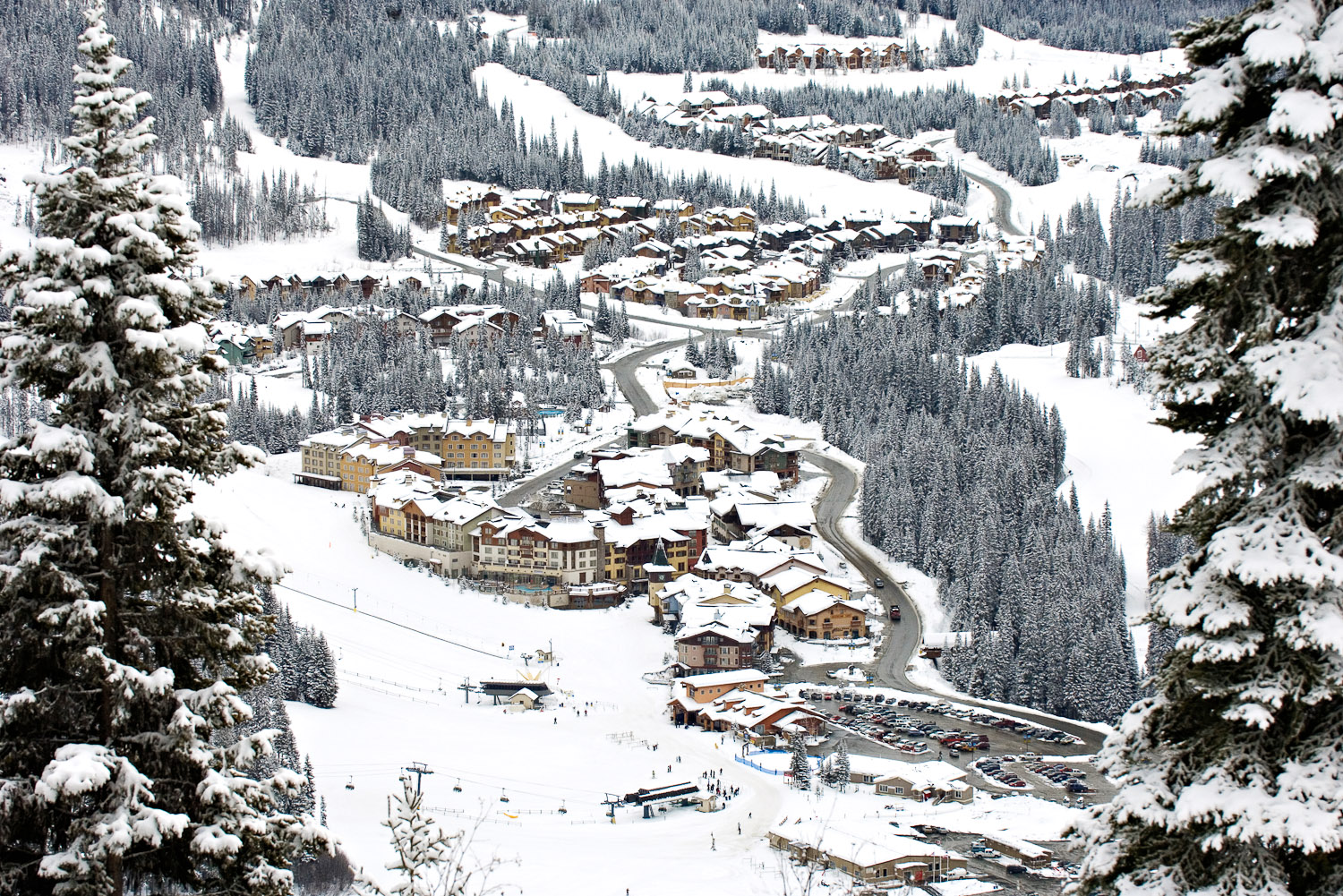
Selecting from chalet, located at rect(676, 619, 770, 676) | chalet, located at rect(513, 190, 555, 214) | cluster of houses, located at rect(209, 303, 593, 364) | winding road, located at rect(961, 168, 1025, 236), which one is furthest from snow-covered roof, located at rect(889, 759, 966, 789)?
chalet, located at rect(513, 190, 555, 214)

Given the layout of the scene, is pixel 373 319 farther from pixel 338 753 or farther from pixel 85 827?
pixel 85 827

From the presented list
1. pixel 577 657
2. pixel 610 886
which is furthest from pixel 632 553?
pixel 610 886

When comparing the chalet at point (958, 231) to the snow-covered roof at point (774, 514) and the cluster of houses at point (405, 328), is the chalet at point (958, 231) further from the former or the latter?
the snow-covered roof at point (774, 514)

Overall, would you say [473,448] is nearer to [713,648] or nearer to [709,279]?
[713,648]

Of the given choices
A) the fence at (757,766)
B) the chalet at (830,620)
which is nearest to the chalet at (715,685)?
the fence at (757,766)

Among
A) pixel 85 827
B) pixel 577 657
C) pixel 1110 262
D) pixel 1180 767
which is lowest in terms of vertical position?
pixel 577 657

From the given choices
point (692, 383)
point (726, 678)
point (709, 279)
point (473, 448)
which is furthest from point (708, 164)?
point (726, 678)

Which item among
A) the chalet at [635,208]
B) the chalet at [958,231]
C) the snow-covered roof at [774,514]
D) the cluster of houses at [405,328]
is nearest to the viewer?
the snow-covered roof at [774,514]
